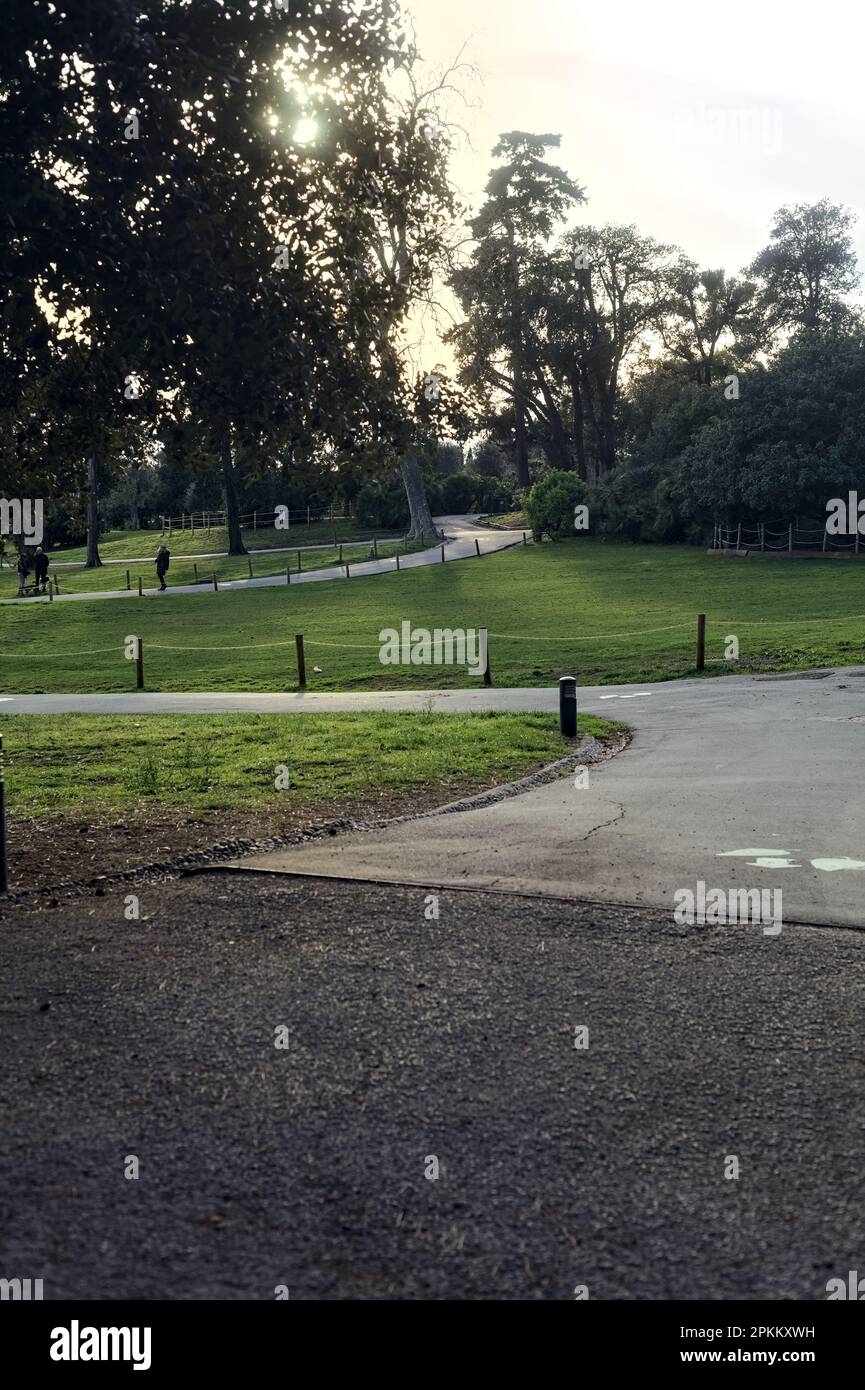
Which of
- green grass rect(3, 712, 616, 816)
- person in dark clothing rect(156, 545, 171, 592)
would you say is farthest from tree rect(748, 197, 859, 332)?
green grass rect(3, 712, 616, 816)

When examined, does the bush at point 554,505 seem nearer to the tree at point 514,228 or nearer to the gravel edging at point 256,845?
the tree at point 514,228

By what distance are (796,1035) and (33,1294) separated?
3.34 m

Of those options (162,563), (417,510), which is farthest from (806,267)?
(162,563)

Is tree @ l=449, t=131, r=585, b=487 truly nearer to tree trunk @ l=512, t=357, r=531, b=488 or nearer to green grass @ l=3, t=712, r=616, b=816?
tree trunk @ l=512, t=357, r=531, b=488

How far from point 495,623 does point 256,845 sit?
2622cm

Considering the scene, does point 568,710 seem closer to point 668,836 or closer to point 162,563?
point 668,836

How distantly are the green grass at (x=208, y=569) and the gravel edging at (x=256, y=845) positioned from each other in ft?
146

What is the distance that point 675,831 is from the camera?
364 inches

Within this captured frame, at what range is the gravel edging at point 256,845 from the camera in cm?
817

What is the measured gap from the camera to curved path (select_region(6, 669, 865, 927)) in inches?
307

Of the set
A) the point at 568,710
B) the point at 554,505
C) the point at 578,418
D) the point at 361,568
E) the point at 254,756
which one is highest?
the point at 578,418

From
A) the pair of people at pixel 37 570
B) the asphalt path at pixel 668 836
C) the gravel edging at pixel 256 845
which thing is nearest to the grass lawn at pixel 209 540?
the pair of people at pixel 37 570
